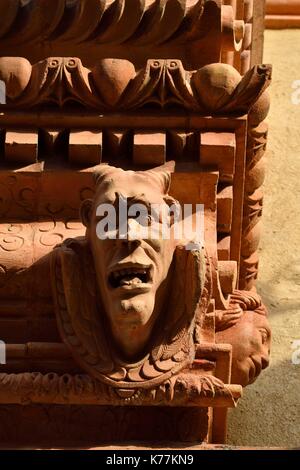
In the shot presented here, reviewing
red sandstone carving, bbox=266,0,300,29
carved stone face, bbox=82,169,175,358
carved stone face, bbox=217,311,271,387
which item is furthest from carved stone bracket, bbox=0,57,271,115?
red sandstone carving, bbox=266,0,300,29

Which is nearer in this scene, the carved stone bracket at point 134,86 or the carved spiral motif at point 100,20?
the carved stone bracket at point 134,86

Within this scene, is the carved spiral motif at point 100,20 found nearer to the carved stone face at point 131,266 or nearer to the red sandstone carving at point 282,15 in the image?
the carved stone face at point 131,266

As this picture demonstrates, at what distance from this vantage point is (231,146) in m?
6.46

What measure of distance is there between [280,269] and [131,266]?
2392mm

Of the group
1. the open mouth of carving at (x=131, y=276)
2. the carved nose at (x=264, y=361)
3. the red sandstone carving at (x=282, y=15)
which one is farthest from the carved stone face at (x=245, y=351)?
the red sandstone carving at (x=282, y=15)

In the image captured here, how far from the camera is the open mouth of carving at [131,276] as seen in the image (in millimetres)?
5793

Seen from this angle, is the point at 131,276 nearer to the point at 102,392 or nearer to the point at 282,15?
the point at 102,392

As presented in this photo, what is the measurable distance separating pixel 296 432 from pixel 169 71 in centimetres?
160

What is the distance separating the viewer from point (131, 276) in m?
5.81

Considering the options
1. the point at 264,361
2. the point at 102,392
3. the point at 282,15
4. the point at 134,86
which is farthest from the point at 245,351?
the point at 282,15

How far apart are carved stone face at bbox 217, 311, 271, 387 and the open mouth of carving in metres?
0.57

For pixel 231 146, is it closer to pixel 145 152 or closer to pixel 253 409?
pixel 145 152

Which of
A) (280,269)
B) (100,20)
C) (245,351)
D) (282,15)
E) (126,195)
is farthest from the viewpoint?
(282,15)

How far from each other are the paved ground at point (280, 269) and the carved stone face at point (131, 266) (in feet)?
3.76
